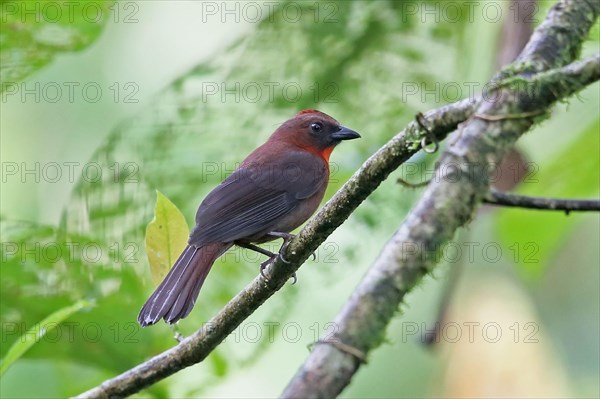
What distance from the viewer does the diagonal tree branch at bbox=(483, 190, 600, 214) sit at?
70.8 inches

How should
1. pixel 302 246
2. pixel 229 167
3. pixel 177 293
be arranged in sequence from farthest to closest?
pixel 229 167, pixel 177 293, pixel 302 246

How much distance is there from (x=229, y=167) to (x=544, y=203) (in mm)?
2820

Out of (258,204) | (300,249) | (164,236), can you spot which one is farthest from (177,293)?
(258,204)

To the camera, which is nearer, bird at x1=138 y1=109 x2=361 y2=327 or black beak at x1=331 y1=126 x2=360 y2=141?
bird at x1=138 y1=109 x2=361 y2=327

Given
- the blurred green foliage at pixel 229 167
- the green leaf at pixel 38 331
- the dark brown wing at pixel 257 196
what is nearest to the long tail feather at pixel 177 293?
the dark brown wing at pixel 257 196

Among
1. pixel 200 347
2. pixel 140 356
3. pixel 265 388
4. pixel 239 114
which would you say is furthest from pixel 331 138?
pixel 265 388

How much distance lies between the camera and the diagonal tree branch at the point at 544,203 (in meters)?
1.80

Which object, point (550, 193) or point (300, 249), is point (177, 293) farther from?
point (550, 193)

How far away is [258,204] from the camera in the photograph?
11.9ft

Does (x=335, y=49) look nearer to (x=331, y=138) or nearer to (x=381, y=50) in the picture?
(x=381, y=50)

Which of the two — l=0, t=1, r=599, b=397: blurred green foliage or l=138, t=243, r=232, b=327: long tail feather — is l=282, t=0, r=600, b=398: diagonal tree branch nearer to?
l=0, t=1, r=599, b=397: blurred green foliage

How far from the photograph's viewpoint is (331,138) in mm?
4180

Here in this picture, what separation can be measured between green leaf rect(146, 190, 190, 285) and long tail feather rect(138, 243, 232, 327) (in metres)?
0.06

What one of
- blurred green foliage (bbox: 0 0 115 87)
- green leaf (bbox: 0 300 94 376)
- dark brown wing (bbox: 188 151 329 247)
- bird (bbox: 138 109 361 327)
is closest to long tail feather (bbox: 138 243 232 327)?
bird (bbox: 138 109 361 327)
